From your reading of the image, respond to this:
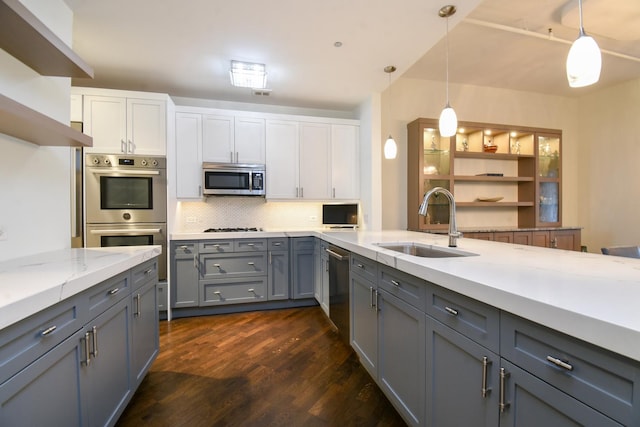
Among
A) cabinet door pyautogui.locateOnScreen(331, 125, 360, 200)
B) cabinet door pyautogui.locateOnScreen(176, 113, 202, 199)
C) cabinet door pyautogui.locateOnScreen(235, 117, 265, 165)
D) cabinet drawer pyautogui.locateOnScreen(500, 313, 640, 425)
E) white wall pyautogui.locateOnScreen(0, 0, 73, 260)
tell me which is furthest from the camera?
cabinet door pyautogui.locateOnScreen(331, 125, 360, 200)

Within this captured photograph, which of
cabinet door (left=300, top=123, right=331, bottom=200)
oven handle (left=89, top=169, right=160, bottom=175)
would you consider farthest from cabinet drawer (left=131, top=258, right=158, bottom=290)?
cabinet door (left=300, top=123, right=331, bottom=200)

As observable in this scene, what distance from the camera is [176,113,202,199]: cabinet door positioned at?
3336mm

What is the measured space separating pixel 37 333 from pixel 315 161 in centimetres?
320

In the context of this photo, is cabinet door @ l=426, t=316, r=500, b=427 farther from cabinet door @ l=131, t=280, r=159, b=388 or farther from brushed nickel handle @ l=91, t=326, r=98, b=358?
cabinet door @ l=131, t=280, r=159, b=388

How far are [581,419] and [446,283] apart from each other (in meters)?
0.48

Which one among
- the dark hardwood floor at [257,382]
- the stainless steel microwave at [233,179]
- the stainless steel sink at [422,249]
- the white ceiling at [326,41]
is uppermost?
the white ceiling at [326,41]

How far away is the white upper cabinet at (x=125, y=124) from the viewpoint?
289 cm

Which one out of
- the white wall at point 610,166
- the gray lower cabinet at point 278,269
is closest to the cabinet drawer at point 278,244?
the gray lower cabinet at point 278,269

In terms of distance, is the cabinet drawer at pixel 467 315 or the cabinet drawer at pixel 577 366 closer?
the cabinet drawer at pixel 577 366

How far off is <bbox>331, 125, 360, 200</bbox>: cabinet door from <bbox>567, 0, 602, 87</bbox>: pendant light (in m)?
2.64

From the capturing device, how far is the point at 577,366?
2.22 feet

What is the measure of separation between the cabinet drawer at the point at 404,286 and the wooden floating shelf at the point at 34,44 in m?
2.08

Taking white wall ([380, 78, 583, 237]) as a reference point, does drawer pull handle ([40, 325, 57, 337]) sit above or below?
below

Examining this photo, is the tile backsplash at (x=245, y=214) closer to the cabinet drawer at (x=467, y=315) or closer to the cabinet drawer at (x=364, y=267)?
the cabinet drawer at (x=364, y=267)
